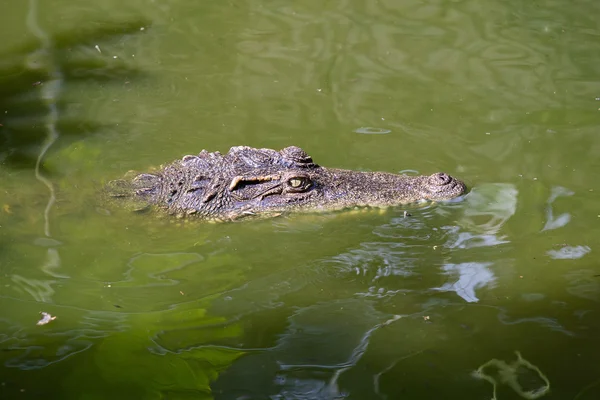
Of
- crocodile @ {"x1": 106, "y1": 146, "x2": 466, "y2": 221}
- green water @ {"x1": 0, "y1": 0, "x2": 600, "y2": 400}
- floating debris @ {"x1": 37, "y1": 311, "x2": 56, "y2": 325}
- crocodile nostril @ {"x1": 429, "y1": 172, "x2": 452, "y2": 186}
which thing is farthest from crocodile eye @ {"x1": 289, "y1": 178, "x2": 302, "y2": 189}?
floating debris @ {"x1": 37, "y1": 311, "x2": 56, "y2": 325}

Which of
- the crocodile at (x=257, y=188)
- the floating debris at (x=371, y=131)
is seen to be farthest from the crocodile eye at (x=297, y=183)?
the floating debris at (x=371, y=131)

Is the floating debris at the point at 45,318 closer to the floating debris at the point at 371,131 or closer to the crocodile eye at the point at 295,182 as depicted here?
the crocodile eye at the point at 295,182

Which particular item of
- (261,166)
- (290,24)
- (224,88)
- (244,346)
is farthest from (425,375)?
(290,24)

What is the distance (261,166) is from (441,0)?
5.49 metres

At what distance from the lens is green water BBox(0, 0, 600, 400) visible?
13.0ft

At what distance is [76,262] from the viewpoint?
5.13 m

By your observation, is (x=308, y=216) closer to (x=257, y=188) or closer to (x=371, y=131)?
(x=257, y=188)

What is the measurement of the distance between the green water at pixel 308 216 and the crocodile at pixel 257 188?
15 cm

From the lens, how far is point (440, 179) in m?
5.96

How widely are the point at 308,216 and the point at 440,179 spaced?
1.30 meters

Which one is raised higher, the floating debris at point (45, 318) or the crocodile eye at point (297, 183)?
the crocodile eye at point (297, 183)

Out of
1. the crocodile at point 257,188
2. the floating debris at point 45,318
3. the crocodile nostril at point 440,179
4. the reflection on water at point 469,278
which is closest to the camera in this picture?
the floating debris at point 45,318

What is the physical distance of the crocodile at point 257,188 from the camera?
5809mm

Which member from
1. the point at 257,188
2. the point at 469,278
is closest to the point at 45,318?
→ the point at 257,188
